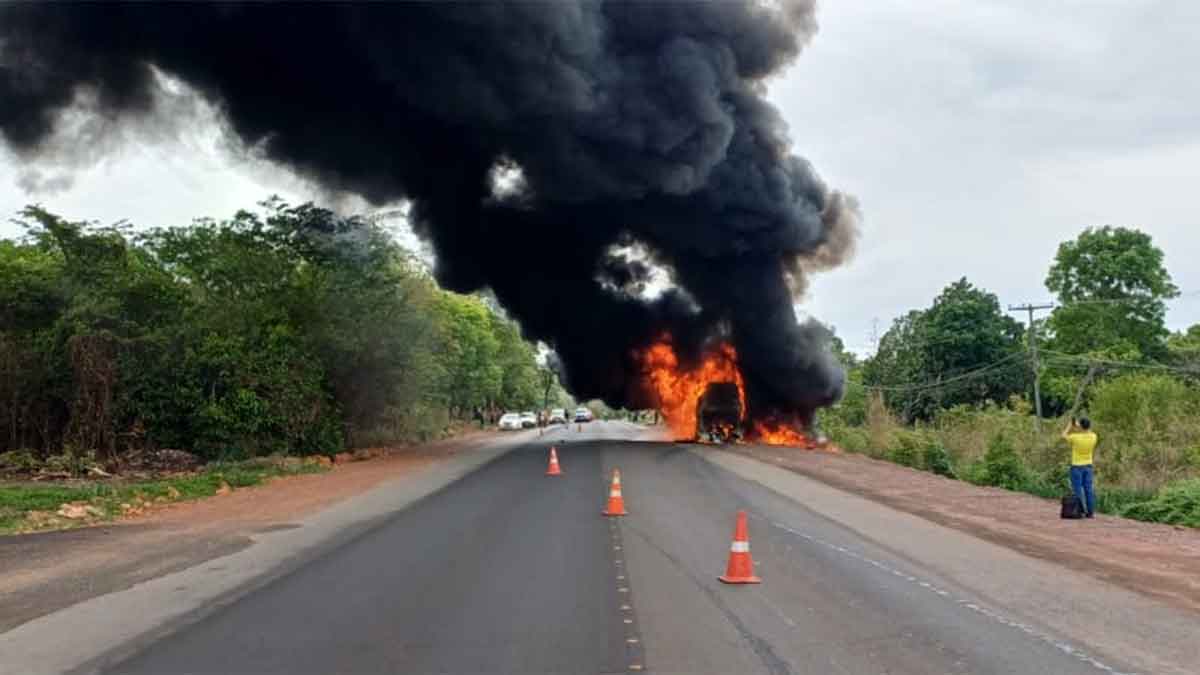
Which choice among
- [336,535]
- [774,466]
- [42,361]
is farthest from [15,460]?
[774,466]

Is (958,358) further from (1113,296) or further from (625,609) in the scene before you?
(625,609)

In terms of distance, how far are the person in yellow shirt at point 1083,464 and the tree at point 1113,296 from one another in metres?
47.6

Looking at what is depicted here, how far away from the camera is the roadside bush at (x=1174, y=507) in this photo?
1636 cm

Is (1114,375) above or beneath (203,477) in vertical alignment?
above

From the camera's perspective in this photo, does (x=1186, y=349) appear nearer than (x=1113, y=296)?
Yes

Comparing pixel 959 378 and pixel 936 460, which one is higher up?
pixel 959 378

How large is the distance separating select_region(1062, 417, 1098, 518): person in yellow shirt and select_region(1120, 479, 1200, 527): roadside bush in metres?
0.91

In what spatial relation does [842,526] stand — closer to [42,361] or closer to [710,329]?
[42,361]

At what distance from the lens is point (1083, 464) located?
16672 millimetres

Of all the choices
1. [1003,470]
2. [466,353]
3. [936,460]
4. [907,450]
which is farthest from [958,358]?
[1003,470]

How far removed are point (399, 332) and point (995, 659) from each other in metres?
28.2

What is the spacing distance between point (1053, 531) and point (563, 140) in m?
21.2

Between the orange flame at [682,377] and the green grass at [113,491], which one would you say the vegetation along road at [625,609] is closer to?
the green grass at [113,491]

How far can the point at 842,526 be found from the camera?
14.8 metres
